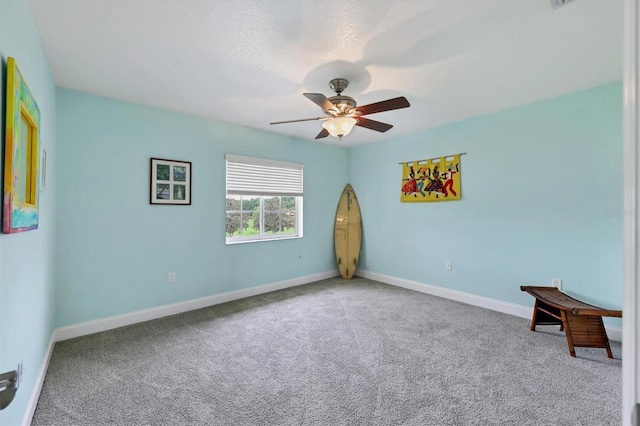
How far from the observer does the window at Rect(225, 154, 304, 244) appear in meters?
3.85

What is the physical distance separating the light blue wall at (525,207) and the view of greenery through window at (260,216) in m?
1.63

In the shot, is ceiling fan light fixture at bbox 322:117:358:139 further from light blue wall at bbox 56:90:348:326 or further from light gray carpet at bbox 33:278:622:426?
light gray carpet at bbox 33:278:622:426

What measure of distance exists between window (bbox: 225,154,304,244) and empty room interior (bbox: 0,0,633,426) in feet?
0.11

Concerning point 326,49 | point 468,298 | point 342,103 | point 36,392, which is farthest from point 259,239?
point 468,298

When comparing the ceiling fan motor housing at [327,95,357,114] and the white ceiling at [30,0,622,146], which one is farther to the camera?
the ceiling fan motor housing at [327,95,357,114]

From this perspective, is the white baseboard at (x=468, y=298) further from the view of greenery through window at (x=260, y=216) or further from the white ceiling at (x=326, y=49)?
the white ceiling at (x=326, y=49)

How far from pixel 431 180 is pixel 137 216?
361 cm

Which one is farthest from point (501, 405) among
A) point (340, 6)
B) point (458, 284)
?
point (340, 6)

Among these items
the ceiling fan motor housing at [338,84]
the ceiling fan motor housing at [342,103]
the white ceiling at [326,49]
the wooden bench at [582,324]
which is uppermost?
the white ceiling at [326,49]

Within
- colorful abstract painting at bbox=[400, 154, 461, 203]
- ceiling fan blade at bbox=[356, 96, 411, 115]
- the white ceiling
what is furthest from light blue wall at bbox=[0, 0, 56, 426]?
colorful abstract painting at bbox=[400, 154, 461, 203]

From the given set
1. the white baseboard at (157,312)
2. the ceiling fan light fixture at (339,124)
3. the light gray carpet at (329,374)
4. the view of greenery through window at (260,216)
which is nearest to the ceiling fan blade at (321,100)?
the ceiling fan light fixture at (339,124)

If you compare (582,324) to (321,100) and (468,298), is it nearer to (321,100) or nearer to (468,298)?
(468,298)

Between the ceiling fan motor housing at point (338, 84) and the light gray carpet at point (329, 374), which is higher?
the ceiling fan motor housing at point (338, 84)

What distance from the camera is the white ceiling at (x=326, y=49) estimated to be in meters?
1.66
